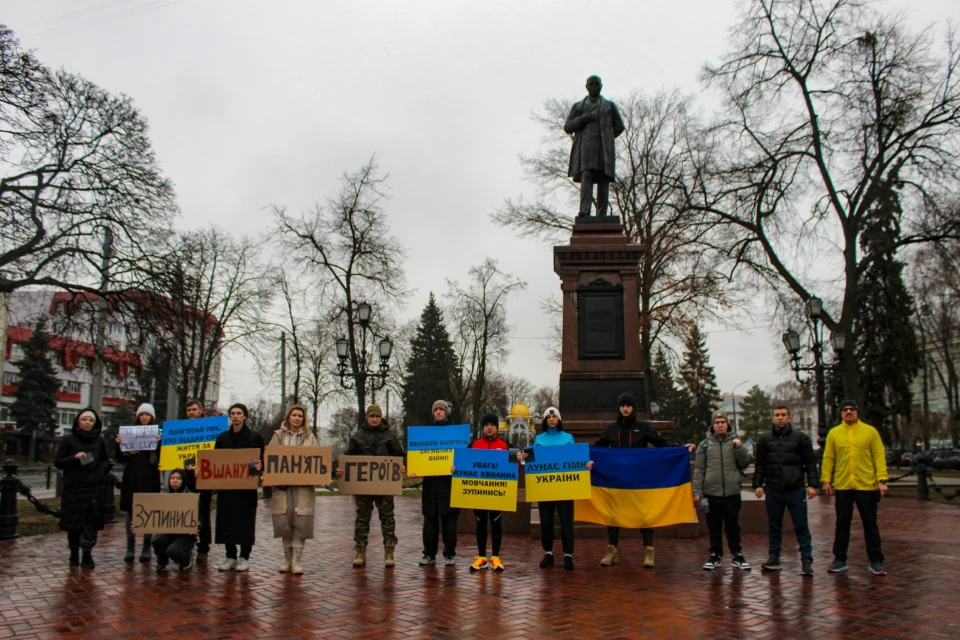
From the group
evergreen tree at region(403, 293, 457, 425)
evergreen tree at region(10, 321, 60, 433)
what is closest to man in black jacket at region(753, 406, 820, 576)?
evergreen tree at region(403, 293, 457, 425)

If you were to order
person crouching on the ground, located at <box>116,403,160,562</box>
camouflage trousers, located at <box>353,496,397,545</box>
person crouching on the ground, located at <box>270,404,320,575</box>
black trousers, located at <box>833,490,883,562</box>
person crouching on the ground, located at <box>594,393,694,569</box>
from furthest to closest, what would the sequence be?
person crouching on the ground, located at <box>116,403,160,562</box>
person crouching on the ground, located at <box>594,393,694,569</box>
camouflage trousers, located at <box>353,496,397,545</box>
person crouching on the ground, located at <box>270,404,320,575</box>
black trousers, located at <box>833,490,883,562</box>

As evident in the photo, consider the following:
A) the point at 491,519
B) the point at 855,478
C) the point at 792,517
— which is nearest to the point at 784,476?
the point at 792,517

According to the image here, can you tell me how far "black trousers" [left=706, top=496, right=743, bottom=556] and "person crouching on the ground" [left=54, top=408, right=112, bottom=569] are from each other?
23.8 feet

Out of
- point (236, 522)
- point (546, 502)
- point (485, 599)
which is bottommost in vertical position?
point (485, 599)

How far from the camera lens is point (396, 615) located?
20.5 ft

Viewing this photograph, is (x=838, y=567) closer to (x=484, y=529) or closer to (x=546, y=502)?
(x=546, y=502)

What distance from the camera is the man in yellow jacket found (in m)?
8.24

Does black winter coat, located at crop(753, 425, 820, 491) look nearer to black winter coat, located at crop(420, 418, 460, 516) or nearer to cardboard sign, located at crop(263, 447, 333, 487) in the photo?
black winter coat, located at crop(420, 418, 460, 516)

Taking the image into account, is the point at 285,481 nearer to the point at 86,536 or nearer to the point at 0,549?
the point at 86,536

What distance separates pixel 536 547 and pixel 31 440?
200ft

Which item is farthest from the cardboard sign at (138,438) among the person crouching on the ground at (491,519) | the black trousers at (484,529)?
the black trousers at (484,529)

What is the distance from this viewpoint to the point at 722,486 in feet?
28.0

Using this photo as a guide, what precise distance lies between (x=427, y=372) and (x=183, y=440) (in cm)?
5206

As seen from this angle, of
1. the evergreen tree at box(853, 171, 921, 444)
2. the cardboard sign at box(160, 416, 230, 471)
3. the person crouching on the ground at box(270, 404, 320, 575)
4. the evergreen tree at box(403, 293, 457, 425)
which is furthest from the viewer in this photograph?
the evergreen tree at box(403, 293, 457, 425)
